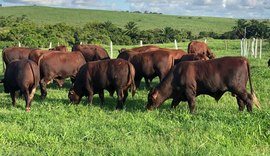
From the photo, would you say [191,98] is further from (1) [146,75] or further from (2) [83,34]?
(2) [83,34]

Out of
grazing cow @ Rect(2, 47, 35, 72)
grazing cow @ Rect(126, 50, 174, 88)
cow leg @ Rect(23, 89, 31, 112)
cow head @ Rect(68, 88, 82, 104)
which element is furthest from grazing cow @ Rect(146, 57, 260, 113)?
grazing cow @ Rect(2, 47, 35, 72)

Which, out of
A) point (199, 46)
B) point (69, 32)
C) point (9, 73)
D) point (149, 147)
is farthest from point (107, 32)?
point (149, 147)

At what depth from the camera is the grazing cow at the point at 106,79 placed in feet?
33.4

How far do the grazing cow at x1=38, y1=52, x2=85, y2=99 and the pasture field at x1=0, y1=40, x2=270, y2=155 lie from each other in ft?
10.7

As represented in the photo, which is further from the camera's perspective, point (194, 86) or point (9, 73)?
point (9, 73)

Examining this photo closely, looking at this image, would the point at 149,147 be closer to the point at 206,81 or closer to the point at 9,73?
the point at 206,81

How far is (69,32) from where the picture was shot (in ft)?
177

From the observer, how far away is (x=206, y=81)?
30.1ft

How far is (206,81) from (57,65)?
19.0 feet

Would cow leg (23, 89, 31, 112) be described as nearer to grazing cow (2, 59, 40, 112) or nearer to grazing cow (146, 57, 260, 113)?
grazing cow (2, 59, 40, 112)

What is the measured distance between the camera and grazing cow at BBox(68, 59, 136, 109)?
10195 mm

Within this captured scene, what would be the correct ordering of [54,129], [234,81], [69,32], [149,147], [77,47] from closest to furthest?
[149,147]
[54,129]
[234,81]
[77,47]
[69,32]

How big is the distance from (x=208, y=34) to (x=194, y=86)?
70842 mm

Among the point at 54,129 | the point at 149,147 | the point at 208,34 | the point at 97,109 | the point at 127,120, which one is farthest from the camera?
the point at 208,34
